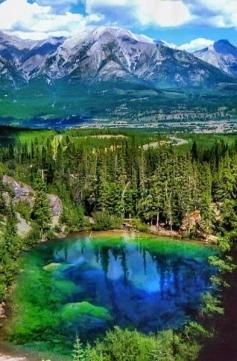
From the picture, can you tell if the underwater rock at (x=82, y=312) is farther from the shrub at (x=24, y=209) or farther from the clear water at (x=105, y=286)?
the shrub at (x=24, y=209)

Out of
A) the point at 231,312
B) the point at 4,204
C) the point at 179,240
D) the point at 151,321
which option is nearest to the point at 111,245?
the point at 179,240

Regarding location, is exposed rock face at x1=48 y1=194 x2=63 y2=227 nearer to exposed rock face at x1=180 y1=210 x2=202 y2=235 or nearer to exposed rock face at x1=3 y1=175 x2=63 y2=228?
exposed rock face at x1=3 y1=175 x2=63 y2=228

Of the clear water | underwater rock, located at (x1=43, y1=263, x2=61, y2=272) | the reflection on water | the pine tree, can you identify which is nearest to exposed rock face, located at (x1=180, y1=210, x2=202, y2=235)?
the clear water

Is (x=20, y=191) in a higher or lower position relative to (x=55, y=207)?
higher

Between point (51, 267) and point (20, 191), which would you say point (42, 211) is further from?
point (51, 267)

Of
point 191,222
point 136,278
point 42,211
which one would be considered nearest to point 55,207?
point 42,211

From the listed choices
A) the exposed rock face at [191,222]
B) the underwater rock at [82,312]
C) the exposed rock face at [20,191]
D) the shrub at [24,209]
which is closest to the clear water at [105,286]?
the underwater rock at [82,312]
